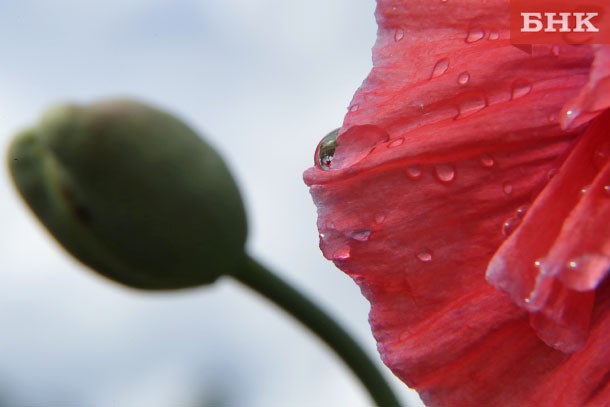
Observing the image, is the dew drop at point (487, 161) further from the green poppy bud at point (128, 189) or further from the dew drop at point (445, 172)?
the green poppy bud at point (128, 189)

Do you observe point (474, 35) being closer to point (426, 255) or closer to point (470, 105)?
point (470, 105)

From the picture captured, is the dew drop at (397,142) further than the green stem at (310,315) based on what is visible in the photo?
No

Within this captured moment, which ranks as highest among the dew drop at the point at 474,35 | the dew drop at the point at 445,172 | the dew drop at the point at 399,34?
the dew drop at the point at 399,34

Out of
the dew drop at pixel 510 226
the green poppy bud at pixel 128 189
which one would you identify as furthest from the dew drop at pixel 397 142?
the green poppy bud at pixel 128 189

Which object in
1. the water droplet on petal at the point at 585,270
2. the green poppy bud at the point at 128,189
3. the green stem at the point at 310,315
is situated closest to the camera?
the water droplet on petal at the point at 585,270

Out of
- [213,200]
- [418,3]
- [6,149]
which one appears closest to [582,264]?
[418,3]

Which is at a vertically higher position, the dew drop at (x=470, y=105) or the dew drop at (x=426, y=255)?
the dew drop at (x=470, y=105)

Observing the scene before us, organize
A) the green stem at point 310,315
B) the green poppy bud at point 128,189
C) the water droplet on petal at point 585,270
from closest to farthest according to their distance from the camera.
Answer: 1. the water droplet on petal at point 585,270
2. the green poppy bud at point 128,189
3. the green stem at point 310,315

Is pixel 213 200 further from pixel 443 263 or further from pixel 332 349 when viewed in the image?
pixel 443 263
